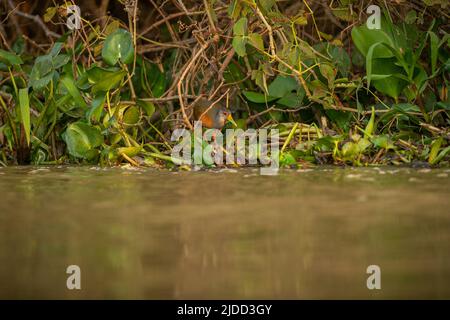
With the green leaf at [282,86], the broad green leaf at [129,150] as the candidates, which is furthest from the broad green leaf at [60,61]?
the green leaf at [282,86]

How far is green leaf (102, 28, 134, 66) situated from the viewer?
3.16m

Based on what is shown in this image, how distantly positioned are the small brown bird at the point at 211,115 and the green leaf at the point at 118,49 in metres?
0.33

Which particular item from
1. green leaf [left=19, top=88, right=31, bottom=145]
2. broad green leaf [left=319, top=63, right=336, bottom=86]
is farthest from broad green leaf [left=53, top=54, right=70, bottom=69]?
broad green leaf [left=319, top=63, right=336, bottom=86]

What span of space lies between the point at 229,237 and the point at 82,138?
5.61 ft

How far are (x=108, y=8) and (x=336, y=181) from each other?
262 cm

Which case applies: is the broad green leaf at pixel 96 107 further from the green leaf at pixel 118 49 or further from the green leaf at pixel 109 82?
the green leaf at pixel 118 49

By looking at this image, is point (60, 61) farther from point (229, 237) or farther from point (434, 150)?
point (229, 237)

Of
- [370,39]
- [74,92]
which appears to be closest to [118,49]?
[74,92]

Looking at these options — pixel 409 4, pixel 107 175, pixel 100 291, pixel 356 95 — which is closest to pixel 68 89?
pixel 107 175

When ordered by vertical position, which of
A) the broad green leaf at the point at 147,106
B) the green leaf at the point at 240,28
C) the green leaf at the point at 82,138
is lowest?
the green leaf at the point at 82,138

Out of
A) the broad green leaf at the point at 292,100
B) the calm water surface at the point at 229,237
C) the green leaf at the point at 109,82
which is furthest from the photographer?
the broad green leaf at the point at 292,100

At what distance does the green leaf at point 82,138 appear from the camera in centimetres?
315
